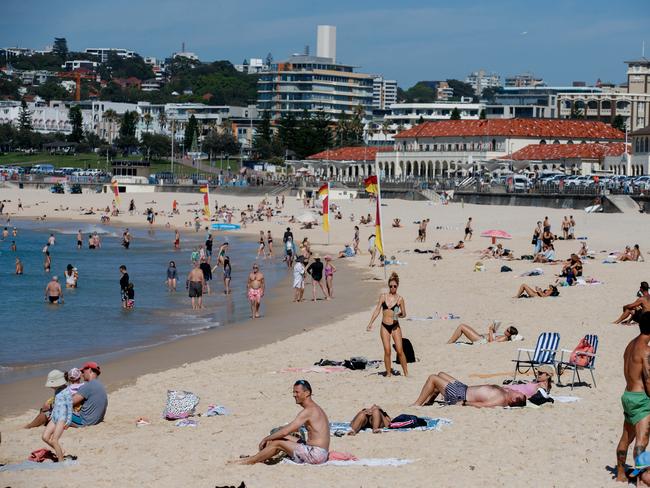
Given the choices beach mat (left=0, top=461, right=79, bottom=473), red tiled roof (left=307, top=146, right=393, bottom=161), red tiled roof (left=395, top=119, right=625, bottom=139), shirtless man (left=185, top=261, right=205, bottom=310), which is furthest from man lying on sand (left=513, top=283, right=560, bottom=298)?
red tiled roof (left=307, top=146, right=393, bottom=161)

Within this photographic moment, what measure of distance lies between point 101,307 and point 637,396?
55.9 ft

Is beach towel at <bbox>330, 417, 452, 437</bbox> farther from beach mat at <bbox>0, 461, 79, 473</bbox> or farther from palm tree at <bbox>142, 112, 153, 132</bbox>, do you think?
palm tree at <bbox>142, 112, 153, 132</bbox>

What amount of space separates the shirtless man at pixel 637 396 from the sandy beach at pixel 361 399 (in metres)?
0.43

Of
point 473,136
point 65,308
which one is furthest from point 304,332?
point 473,136

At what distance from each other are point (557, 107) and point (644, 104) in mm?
Answer: 9743

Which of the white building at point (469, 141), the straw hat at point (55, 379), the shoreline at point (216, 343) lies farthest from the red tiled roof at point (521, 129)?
the straw hat at point (55, 379)

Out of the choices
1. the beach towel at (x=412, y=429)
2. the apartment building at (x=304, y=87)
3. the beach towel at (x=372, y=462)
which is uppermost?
the apartment building at (x=304, y=87)

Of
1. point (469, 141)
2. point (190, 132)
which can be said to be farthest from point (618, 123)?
A: point (190, 132)

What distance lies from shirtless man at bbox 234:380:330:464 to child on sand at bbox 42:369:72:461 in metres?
1.67

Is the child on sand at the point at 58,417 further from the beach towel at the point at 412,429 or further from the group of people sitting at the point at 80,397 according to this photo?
the beach towel at the point at 412,429

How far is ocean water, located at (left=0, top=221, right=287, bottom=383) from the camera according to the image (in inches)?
721

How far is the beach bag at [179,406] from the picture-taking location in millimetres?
11632

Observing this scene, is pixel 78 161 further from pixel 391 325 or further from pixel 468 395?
pixel 468 395

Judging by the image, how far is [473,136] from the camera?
80188mm
